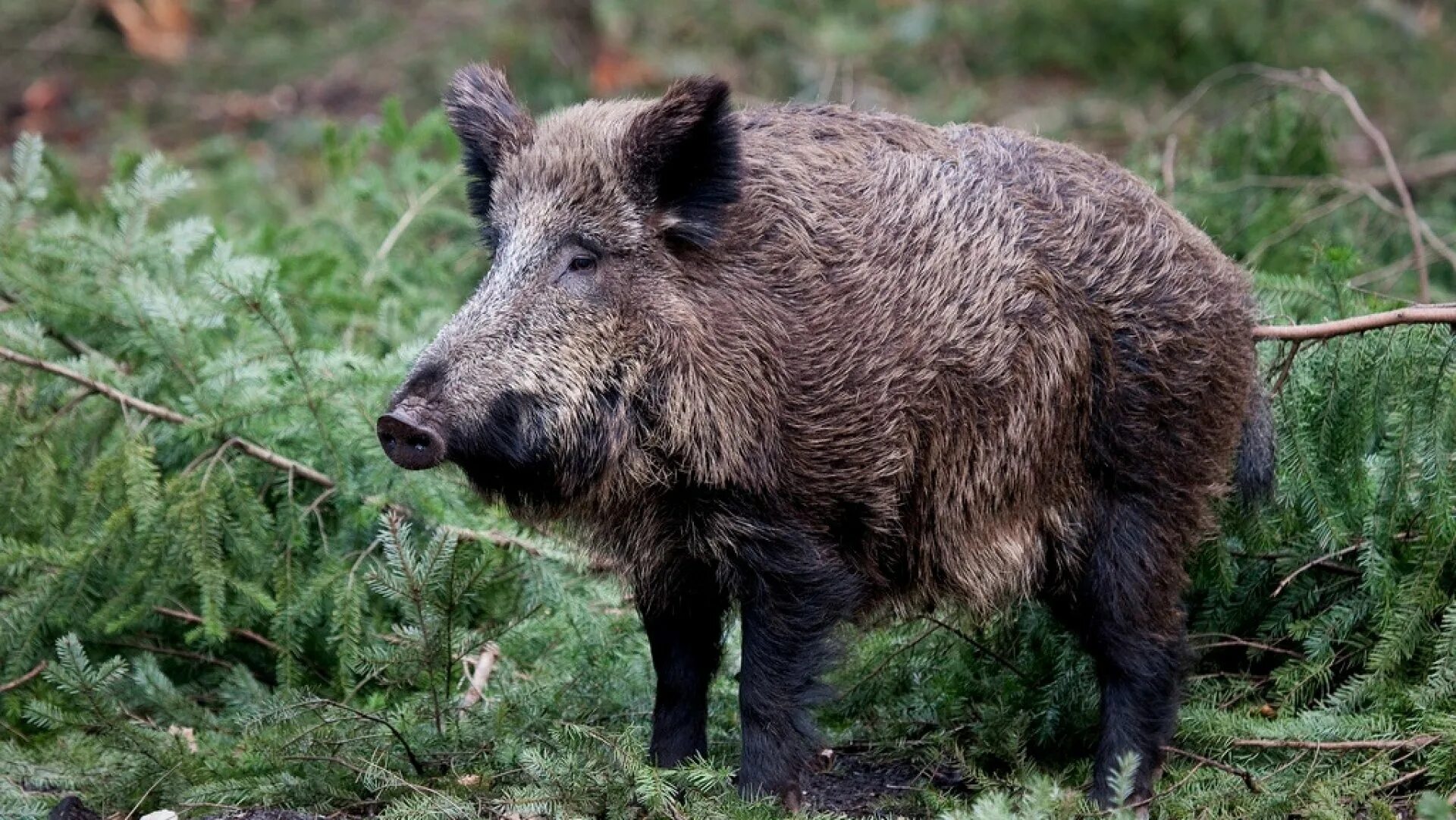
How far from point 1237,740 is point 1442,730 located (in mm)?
569

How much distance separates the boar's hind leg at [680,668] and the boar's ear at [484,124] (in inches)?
50.2

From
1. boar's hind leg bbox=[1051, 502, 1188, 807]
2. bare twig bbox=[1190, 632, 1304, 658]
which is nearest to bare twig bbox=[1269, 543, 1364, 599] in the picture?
bare twig bbox=[1190, 632, 1304, 658]

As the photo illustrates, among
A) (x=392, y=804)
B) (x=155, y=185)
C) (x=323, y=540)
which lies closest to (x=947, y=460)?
(x=392, y=804)

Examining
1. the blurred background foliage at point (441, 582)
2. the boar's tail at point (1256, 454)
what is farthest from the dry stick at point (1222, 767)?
the boar's tail at point (1256, 454)

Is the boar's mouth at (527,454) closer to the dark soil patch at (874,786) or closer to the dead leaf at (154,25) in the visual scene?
the dark soil patch at (874,786)

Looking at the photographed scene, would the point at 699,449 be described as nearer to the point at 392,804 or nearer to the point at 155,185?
the point at 392,804

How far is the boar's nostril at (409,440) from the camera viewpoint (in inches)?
150

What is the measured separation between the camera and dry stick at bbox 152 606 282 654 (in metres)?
5.55

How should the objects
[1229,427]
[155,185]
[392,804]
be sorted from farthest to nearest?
[155,185], [1229,427], [392,804]

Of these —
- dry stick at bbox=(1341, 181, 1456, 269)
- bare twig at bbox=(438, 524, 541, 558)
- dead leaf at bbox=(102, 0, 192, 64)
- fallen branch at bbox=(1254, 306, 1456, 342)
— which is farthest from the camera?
dead leaf at bbox=(102, 0, 192, 64)

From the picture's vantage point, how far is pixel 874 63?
39.6 ft

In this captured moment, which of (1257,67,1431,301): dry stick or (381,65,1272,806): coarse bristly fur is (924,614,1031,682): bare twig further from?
(1257,67,1431,301): dry stick

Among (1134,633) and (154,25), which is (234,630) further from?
(154,25)

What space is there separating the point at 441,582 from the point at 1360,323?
2.87m
